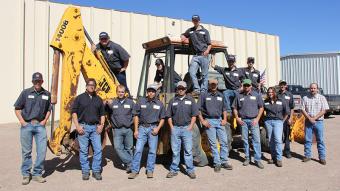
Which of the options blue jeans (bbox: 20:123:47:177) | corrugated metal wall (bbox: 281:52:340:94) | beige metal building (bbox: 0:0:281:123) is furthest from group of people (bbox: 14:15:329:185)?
corrugated metal wall (bbox: 281:52:340:94)

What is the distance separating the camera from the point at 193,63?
7.21 metres

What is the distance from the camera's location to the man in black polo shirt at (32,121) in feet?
19.5

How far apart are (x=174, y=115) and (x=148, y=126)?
50cm

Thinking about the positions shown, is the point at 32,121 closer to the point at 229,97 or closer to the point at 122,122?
the point at 122,122

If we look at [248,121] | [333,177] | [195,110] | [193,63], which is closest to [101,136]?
[195,110]

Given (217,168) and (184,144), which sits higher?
(184,144)

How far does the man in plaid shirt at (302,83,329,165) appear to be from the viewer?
732 centimetres

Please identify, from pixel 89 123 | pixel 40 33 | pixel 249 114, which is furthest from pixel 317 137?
pixel 40 33

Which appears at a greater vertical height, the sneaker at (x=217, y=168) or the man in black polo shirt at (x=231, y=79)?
the man in black polo shirt at (x=231, y=79)

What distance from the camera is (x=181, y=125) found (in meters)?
6.36

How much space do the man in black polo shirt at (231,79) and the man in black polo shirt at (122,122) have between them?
84.5 inches

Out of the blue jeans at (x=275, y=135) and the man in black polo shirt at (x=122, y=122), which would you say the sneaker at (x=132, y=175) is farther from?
the blue jeans at (x=275, y=135)

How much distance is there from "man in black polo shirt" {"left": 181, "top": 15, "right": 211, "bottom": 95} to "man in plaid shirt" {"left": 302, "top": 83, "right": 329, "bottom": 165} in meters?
2.23

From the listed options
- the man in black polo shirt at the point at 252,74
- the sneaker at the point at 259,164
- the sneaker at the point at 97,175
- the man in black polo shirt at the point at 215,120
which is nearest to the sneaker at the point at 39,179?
the sneaker at the point at 97,175
